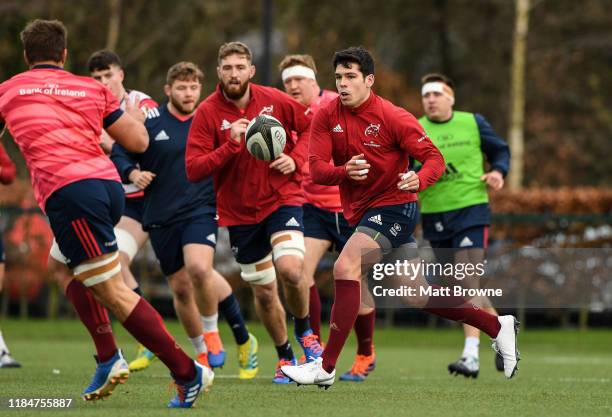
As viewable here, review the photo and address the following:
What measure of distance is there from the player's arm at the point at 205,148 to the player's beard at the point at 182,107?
90cm

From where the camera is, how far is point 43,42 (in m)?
7.63

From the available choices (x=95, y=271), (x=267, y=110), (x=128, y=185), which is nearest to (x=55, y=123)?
(x=95, y=271)

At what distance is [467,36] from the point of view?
102ft

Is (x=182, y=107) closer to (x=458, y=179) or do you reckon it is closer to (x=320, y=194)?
(x=320, y=194)

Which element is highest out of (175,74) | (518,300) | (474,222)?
(175,74)

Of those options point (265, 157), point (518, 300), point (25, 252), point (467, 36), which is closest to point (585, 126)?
point (467, 36)

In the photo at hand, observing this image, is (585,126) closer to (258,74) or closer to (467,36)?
(467,36)

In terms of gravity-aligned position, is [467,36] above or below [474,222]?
above

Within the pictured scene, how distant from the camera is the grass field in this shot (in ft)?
25.3

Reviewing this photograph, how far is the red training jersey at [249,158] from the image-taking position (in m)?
9.92

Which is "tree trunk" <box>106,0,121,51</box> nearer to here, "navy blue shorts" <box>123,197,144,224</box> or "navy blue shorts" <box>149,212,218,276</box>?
"navy blue shorts" <box>123,197,144,224</box>

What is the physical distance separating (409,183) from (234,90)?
1974mm

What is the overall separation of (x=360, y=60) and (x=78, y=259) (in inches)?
97.5

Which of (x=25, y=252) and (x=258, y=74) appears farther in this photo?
(x=258, y=74)
